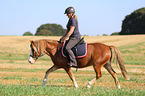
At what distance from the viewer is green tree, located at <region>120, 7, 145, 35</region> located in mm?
64025

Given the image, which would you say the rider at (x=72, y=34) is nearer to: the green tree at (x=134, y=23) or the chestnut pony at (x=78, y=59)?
the chestnut pony at (x=78, y=59)

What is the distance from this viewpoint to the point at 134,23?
6538cm

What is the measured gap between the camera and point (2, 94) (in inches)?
290

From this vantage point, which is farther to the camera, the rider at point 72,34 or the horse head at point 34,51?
the horse head at point 34,51

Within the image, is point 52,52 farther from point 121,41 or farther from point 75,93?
point 121,41

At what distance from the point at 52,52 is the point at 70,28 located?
1.25 meters

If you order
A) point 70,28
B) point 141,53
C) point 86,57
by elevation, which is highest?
point 70,28

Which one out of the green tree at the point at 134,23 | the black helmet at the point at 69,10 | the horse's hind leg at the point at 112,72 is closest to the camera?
the black helmet at the point at 69,10

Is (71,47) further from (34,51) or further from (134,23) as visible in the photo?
(134,23)

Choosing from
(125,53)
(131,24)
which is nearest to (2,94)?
(125,53)

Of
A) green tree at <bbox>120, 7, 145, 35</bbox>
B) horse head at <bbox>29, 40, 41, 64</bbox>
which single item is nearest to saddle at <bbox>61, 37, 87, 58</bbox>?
horse head at <bbox>29, 40, 41, 64</bbox>

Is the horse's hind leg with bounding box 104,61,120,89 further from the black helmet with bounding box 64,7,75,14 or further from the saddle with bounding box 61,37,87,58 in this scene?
the black helmet with bounding box 64,7,75,14

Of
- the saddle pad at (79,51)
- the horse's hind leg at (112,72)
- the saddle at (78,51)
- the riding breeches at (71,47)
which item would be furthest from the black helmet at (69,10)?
the horse's hind leg at (112,72)

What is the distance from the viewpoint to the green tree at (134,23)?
6403cm
